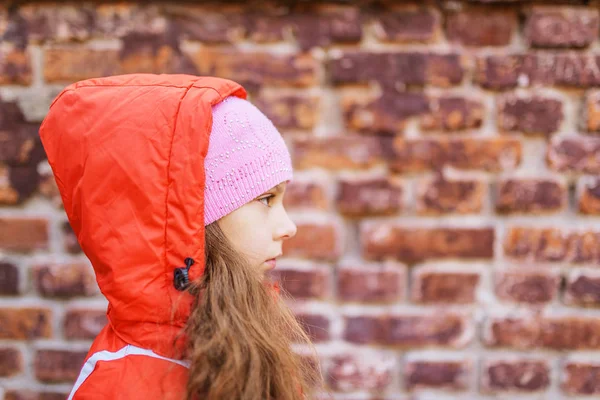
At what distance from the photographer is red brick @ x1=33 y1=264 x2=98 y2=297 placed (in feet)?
2.98

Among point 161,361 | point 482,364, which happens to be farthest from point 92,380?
point 482,364

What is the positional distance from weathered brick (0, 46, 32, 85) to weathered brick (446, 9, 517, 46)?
0.78 m

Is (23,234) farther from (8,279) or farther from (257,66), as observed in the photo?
(257,66)

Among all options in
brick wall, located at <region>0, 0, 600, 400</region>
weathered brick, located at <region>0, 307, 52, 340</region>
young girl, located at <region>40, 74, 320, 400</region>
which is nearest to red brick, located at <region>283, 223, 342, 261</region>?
brick wall, located at <region>0, 0, 600, 400</region>

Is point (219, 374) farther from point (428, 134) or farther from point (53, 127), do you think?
point (428, 134)

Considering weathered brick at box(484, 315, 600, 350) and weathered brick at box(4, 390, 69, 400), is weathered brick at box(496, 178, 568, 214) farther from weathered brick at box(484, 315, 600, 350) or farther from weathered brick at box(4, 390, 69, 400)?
weathered brick at box(4, 390, 69, 400)

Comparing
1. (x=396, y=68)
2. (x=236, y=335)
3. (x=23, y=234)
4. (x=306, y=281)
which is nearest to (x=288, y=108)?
(x=396, y=68)

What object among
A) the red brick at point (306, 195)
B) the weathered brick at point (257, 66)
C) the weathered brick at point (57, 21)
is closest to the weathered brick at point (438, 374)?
the red brick at point (306, 195)

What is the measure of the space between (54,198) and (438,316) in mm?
752

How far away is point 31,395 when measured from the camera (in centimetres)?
93

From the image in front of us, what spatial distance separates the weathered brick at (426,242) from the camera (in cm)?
90

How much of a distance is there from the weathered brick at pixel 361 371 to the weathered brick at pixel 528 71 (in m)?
0.55

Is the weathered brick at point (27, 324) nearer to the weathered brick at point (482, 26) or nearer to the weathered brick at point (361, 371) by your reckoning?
the weathered brick at point (361, 371)

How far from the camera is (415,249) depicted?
0.90 meters
